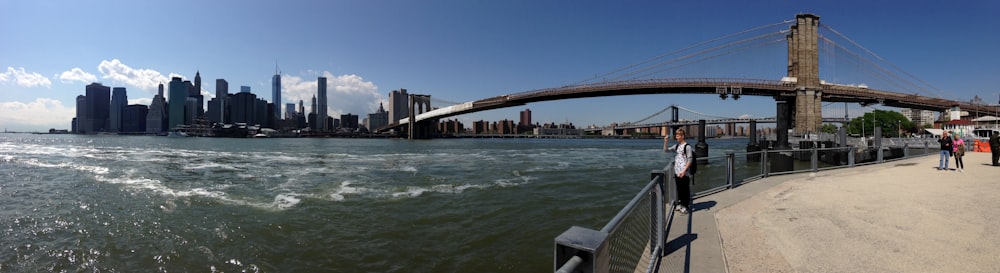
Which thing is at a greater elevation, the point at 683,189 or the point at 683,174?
the point at 683,174

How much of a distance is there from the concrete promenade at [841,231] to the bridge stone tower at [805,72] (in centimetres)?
3713

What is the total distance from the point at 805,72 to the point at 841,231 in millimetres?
44159

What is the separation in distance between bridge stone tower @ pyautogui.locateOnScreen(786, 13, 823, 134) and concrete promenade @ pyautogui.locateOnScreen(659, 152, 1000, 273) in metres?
37.1

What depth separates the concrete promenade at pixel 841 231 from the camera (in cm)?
315

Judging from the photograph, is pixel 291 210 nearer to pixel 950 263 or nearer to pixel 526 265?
pixel 526 265

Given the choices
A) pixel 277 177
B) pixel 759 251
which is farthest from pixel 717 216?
pixel 277 177

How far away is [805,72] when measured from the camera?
128ft

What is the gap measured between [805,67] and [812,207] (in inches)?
1696

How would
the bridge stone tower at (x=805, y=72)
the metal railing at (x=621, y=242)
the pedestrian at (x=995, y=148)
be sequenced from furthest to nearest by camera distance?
the bridge stone tower at (x=805, y=72) → the pedestrian at (x=995, y=148) → the metal railing at (x=621, y=242)

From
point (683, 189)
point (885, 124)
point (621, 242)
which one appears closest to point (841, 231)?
point (683, 189)

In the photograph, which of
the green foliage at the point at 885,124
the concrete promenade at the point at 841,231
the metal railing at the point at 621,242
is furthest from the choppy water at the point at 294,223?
the green foliage at the point at 885,124

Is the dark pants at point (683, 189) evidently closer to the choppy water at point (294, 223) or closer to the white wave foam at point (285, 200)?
the choppy water at point (294, 223)

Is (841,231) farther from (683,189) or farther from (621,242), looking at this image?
(621,242)

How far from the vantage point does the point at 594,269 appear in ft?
5.48
